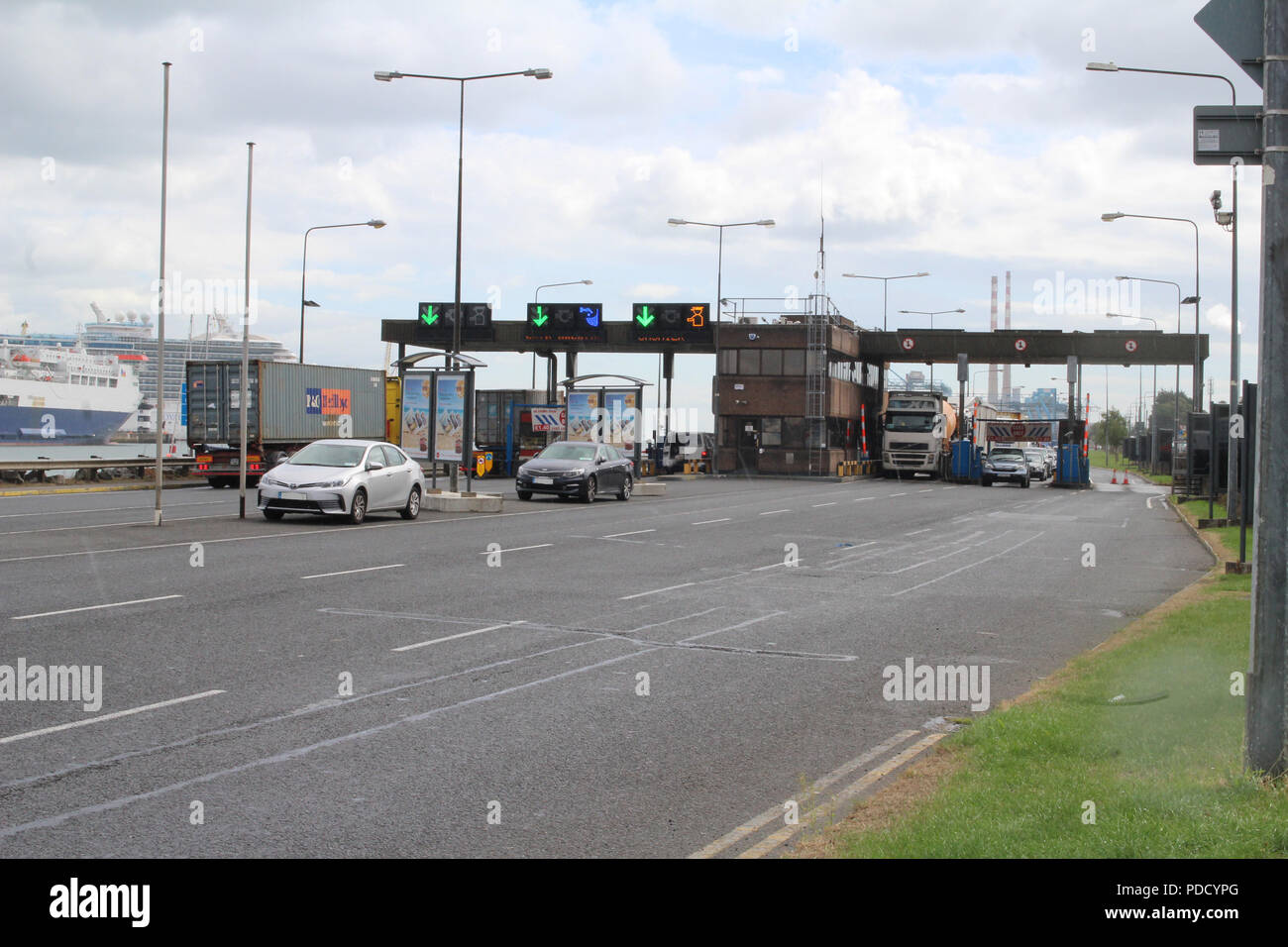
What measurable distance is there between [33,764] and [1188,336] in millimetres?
64261

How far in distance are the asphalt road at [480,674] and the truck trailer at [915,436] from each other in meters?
37.2

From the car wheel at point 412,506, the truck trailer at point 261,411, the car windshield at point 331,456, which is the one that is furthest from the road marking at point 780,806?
the truck trailer at point 261,411

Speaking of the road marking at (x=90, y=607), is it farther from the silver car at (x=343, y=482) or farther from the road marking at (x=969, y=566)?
the silver car at (x=343, y=482)

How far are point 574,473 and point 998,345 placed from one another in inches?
1481

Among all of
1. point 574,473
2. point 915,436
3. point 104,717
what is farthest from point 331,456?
point 915,436

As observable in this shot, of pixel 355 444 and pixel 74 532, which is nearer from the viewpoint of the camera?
pixel 74 532

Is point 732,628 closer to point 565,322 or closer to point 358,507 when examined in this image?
point 358,507

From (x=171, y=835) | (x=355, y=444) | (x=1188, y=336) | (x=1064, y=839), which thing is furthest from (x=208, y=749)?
(x=1188, y=336)

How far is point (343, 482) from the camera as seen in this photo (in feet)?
73.6

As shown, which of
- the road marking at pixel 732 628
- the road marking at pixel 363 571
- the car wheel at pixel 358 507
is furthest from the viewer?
the car wheel at pixel 358 507

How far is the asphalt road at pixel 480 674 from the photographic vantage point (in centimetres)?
582

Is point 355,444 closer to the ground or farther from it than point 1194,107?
closer to the ground
